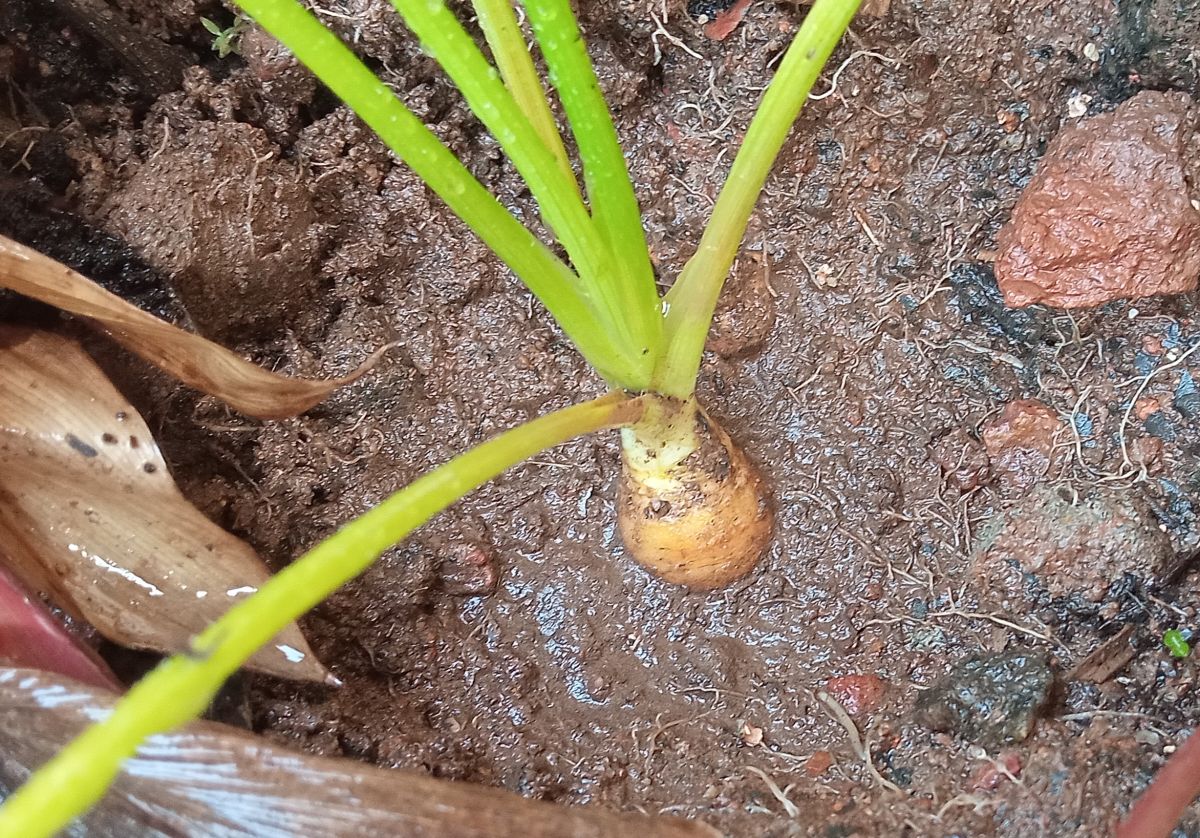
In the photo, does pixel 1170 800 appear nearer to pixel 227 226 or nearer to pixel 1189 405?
pixel 1189 405

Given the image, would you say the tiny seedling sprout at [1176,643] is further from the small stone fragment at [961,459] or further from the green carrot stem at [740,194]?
the green carrot stem at [740,194]

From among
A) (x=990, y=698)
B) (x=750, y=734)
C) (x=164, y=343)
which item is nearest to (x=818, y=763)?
(x=750, y=734)

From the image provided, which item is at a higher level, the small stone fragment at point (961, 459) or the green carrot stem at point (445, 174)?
the green carrot stem at point (445, 174)

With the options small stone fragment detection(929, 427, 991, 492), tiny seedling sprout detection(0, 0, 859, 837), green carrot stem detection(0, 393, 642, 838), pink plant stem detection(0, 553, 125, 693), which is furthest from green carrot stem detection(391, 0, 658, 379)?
pink plant stem detection(0, 553, 125, 693)

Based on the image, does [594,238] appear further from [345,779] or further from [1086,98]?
[1086,98]

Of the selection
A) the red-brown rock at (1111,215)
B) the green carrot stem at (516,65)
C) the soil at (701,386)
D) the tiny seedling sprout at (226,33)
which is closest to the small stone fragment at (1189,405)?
the soil at (701,386)

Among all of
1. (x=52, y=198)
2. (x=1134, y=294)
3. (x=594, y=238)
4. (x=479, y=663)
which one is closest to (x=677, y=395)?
(x=594, y=238)
